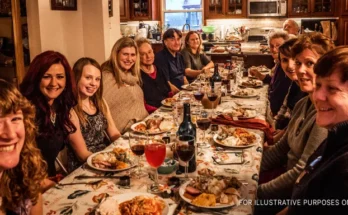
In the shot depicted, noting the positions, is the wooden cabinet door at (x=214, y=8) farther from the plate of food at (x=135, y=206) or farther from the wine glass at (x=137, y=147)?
the plate of food at (x=135, y=206)

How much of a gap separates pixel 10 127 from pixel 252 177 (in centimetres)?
94

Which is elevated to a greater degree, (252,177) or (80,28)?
(80,28)

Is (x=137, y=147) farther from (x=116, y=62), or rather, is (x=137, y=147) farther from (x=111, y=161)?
(x=116, y=62)

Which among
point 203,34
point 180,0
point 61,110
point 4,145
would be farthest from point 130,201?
point 180,0

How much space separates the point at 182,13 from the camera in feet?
27.1

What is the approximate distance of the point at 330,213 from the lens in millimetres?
1039

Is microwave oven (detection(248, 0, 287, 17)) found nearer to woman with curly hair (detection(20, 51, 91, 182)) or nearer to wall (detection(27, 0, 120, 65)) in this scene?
wall (detection(27, 0, 120, 65))

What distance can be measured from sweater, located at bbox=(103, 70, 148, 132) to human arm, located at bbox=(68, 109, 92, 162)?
754 mm

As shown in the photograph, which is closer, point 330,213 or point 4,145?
point 330,213

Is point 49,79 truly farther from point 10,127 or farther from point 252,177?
point 252,177

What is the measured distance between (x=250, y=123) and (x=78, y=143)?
1026mm

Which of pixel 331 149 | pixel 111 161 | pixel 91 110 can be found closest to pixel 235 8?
pixel 91 110

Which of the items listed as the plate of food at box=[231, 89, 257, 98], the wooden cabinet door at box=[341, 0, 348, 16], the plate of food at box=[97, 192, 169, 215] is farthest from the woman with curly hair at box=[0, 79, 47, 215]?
the wooden cabinet door at box=[341, 0, 348, 16]

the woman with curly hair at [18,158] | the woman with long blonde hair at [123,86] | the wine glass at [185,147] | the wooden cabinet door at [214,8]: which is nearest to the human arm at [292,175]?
the wine glass at [185,147]
